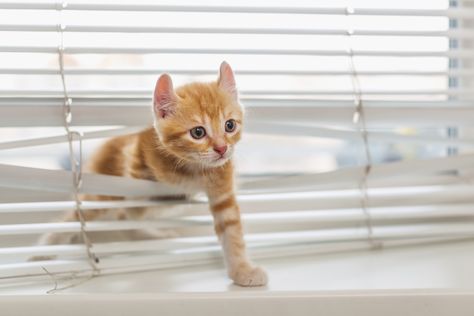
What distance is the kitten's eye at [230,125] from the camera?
37.8 inches

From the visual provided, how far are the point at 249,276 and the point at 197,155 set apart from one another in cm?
22

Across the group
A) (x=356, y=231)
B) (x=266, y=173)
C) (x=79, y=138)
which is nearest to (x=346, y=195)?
(x=356, y=231)

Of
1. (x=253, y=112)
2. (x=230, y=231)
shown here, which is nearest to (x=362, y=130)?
(x=253, y=112)

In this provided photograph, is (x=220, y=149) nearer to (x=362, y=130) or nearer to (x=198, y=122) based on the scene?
(x=198, y=122)

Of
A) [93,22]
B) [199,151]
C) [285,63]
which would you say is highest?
[93,22]

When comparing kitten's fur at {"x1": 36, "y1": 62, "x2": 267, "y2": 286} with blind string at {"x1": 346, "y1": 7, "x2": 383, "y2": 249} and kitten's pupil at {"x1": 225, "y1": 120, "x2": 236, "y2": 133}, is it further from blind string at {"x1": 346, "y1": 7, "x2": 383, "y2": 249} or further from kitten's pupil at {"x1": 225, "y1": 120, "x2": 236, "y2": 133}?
blind string at {"x1": 346, "y1": 7, "x2": 383, "y2": 249}

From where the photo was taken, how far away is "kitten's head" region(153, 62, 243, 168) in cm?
93

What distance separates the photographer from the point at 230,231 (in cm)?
100

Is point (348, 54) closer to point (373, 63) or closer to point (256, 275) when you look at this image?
point (373, 63)

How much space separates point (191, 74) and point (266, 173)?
0.33 m

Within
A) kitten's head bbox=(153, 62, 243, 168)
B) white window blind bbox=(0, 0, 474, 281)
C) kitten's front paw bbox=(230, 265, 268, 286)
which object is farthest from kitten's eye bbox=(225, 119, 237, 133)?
kitten's front paw bbox=(230, 265, 268, 286)

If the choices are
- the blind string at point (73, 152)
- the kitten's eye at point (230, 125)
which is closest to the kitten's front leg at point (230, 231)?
the kitten's eye at point (230, 125)

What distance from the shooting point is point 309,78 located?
121 cm

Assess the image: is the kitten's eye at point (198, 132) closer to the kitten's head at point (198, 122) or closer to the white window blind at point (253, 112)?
the kitten's head at point (198, 122)
